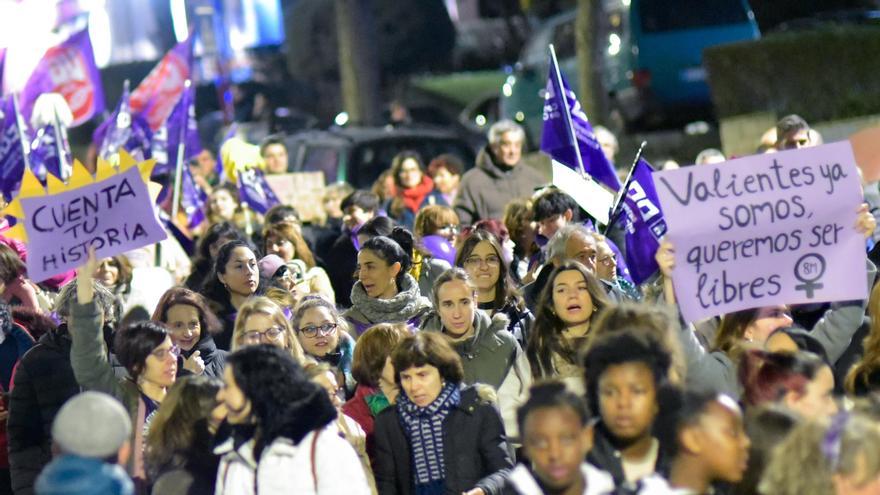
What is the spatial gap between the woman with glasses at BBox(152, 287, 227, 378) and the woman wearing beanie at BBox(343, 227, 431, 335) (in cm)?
102

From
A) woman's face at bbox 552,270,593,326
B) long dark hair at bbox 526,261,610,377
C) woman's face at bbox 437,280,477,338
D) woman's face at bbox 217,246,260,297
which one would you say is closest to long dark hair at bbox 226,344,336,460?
long dark hair at bbox 526,261,610,377

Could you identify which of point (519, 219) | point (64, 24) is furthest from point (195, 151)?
point (64, 24)

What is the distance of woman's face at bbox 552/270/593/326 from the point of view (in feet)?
28.9

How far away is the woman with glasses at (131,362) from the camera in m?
8.35

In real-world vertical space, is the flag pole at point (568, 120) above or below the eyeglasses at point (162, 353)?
above

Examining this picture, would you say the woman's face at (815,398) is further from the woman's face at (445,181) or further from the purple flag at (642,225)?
the woman's face at (445,181)

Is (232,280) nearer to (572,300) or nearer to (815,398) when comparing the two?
(572,300)

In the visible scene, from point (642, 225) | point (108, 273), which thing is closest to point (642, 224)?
point (642, 225)

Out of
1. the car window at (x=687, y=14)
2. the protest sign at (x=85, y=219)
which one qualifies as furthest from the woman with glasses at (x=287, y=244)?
the car window at (x=687, y=14)

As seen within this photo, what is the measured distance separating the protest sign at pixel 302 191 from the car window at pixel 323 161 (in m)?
0.95

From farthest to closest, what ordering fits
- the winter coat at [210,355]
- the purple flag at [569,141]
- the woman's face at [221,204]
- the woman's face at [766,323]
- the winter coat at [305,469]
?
the woman's face at [221,204]
the purple flag at [569,141]
the winter coat at [210,355]
the woman's face at [766,323]
the winter coat at [305,469]

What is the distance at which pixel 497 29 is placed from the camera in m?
A: 34.1

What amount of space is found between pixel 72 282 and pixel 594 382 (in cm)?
342

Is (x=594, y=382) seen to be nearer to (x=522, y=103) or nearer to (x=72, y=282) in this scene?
(x=72, y=282)
